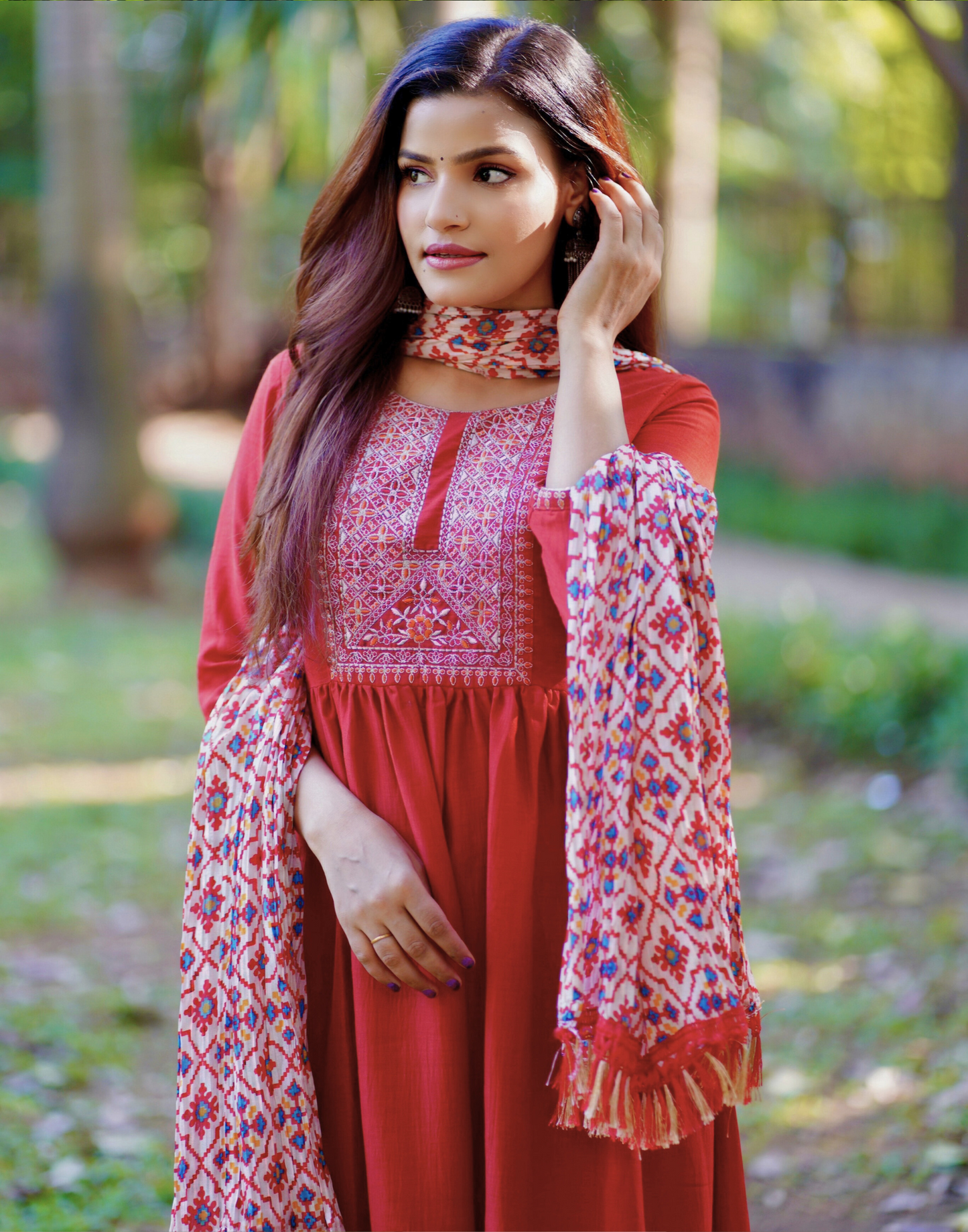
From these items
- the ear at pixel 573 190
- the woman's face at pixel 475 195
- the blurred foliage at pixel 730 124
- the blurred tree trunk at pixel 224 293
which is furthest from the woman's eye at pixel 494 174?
the blurred tree trunk at pixel 224 293

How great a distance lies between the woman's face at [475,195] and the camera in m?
1.75

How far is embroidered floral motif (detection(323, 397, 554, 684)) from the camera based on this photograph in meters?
1.75

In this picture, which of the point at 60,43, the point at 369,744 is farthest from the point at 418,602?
the point at 60,43

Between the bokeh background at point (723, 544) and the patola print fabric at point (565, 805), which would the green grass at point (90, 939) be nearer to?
the bokeh background at point (723, 544)

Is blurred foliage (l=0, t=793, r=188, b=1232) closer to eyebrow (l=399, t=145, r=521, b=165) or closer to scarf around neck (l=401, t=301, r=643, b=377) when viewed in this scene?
scarf around neck (l=401, t=301, r=643, b=377)

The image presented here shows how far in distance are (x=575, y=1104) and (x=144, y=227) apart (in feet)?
72.4

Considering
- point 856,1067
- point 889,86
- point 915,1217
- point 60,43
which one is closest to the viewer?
point 915,1217

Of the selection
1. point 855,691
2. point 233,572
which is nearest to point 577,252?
point 233,572

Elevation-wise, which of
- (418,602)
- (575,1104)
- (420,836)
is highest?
(418,602)

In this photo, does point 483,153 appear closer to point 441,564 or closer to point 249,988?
point 441,564

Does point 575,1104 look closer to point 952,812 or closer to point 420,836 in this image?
point 420,836

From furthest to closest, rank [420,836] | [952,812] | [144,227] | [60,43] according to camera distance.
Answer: [144,227], [60,43], [952,812], [420,836]

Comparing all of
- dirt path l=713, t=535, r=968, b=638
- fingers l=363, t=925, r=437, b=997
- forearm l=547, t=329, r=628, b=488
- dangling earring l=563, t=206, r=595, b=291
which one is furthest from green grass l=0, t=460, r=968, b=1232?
dangling earring l=563, t=206, r=595, b=291

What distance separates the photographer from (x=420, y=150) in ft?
5.81
